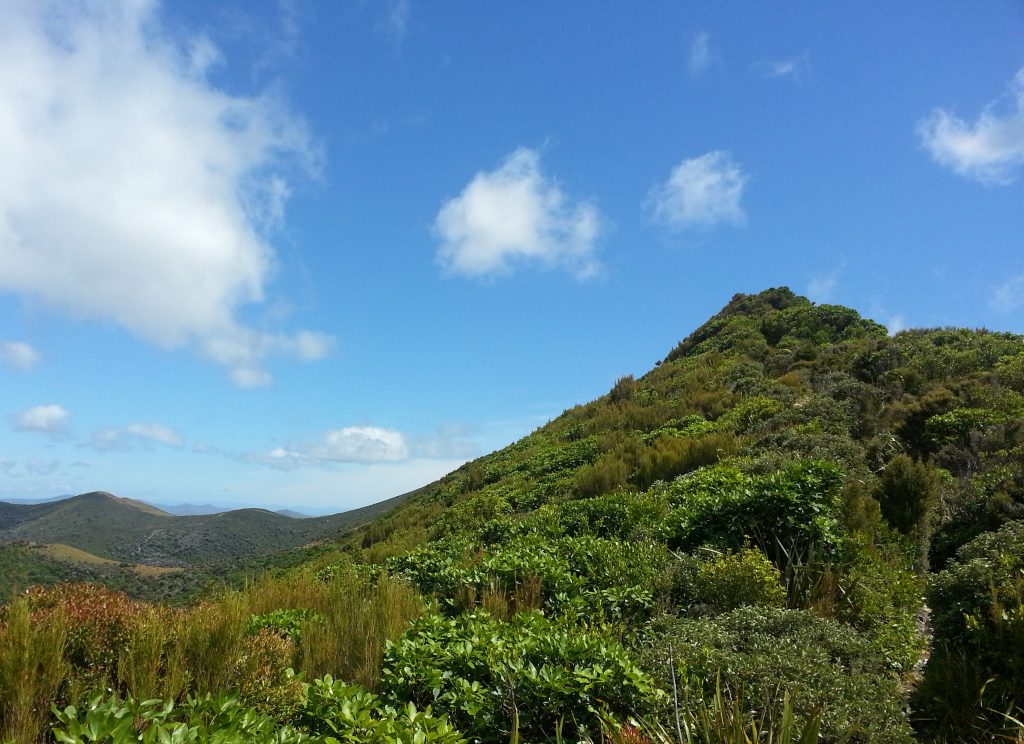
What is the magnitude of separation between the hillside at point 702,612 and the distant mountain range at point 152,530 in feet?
169

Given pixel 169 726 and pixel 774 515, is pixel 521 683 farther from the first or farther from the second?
pixel 774 515

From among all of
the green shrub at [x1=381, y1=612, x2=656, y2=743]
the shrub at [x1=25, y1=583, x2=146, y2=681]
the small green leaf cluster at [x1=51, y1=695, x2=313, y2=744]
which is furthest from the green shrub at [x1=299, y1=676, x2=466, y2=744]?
the shrub at [x1=25, y1=583, x2=146, y2=681]

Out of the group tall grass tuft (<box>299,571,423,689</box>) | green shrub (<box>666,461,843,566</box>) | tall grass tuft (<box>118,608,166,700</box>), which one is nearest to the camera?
tall grass tuft (<box>118,608,166,700</box>)

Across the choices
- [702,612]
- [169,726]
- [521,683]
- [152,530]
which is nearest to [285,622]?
[521,683]

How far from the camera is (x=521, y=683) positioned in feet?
11.6

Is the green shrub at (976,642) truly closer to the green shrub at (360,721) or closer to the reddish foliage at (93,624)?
the green shrub at (360,721)

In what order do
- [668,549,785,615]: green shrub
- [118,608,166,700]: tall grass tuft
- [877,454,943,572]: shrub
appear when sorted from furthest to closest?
[877,454,943,572]: shrub
[668,549,785,615]: green shrub
[118,608,166,700]: tall grass tuft

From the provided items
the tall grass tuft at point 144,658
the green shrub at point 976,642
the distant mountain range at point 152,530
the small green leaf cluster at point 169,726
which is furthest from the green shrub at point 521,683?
the distant mountain range at point 152,530

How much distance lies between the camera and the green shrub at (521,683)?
3.44 meters

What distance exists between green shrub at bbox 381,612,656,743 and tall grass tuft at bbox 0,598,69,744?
1.76 metres

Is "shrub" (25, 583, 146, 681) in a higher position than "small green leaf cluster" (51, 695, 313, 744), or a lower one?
higher

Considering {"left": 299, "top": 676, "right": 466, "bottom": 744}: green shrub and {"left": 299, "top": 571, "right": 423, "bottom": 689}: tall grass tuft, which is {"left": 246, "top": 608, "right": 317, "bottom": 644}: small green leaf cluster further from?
{"left": 299, "top": 676, "right": 466, "bottom": 744}: green shrub

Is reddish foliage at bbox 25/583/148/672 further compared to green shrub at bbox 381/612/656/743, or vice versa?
green shrub at bbox 381/612/656/743

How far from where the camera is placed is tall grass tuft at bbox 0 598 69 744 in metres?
2.76
